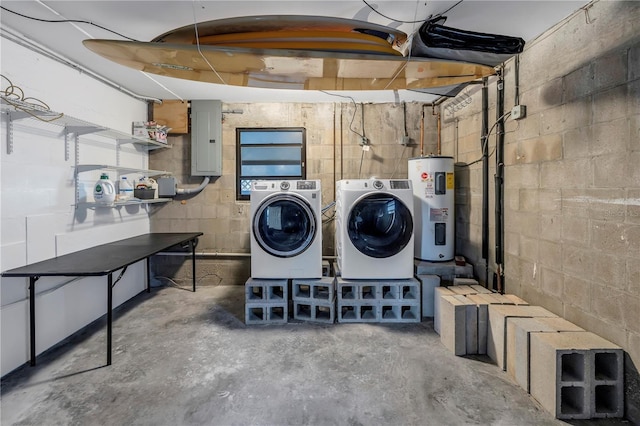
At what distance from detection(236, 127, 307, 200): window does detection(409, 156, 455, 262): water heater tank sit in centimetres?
164

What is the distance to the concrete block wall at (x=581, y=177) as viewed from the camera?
1.68 meters

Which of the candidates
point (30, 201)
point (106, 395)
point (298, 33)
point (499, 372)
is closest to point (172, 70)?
point (298, 33)

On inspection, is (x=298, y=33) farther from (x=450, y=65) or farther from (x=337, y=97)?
(x=337, y=97)

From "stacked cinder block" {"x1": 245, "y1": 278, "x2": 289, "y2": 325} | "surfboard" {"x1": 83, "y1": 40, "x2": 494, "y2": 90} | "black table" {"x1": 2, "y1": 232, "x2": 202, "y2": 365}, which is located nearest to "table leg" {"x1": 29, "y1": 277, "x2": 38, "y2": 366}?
"black table" {"x1": 2, "y1": 232, "x2": 202, "y2": 365}

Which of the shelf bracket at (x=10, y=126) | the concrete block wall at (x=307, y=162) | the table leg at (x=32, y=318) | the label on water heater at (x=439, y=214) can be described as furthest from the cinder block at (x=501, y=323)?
the shelf bracket at (x=10, y=126)

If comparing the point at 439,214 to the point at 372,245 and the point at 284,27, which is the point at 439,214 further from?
the point at 284,27

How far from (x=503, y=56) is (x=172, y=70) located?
2.80 m

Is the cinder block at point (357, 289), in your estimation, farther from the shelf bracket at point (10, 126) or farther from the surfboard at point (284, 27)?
the shelf bracket at point (10, 126)

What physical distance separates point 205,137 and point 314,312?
8.89 feet

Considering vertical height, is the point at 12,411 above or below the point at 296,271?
below

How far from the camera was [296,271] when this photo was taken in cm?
297

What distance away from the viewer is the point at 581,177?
77.8 inches

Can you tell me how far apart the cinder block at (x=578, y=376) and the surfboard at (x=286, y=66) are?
213 centimetres

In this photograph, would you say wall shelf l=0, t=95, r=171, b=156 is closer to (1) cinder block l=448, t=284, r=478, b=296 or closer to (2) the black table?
(2) the black table
